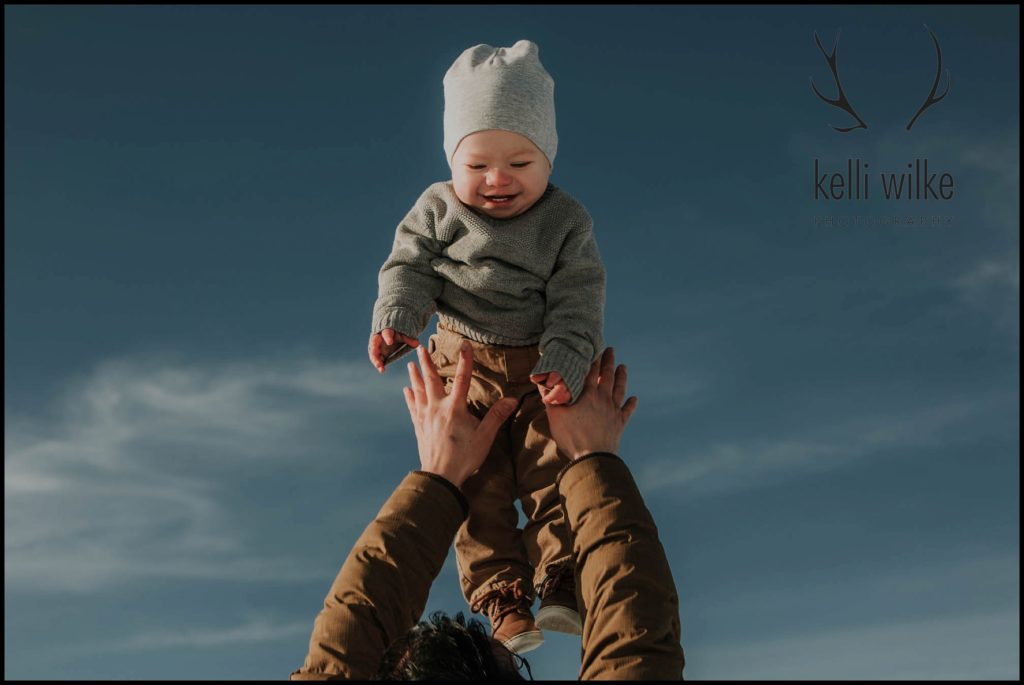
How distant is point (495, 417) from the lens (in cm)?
451

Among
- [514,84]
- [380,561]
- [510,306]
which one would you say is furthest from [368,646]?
[514,84]

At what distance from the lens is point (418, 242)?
475cm

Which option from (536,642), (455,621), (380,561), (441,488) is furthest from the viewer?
(536,642)

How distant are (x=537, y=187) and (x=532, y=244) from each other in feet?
0.81

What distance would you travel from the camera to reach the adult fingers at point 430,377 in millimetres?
4559

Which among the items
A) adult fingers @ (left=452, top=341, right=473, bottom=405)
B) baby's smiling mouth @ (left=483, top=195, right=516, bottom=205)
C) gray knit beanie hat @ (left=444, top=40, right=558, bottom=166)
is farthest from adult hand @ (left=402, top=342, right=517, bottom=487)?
gray knit beanie hat @ (left=444, top=40, right=558, bottom=166)

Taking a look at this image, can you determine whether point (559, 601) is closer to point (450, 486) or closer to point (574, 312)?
point (450, 486)

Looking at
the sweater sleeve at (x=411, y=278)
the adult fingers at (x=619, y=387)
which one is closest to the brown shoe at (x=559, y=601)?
the adult fingers at (x=619, y=387)

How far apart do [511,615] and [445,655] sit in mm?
1397

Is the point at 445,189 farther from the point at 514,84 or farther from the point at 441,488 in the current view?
the point at 441,488

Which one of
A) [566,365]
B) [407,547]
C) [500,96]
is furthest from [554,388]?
[500,96]

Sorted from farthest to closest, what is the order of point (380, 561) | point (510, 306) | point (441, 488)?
point (510, 306) → point (441, 488) → point (380, 561)

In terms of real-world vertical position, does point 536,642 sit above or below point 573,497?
below

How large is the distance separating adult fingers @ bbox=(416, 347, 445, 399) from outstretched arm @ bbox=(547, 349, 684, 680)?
79 centimetres
